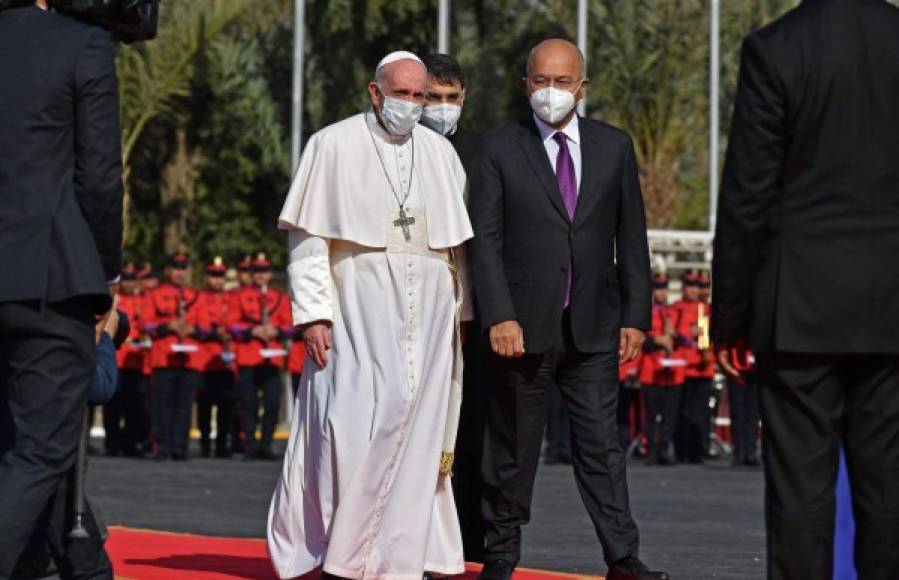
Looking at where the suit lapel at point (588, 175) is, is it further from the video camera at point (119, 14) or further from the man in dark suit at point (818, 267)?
the man in dark suit at point (818, 267)

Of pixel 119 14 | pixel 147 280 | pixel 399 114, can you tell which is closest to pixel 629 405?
pixel 147 280

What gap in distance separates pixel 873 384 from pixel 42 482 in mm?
2350

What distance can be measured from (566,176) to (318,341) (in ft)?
4.01

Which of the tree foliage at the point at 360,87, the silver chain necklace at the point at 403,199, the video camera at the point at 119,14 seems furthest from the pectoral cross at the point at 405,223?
the tree foliage at the point at 360,87

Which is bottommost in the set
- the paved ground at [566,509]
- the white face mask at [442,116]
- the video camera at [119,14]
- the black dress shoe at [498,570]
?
the paved ground at [566,509]

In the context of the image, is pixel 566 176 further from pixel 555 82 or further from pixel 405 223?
pixel 405 223

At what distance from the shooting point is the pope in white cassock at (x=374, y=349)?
8586mm

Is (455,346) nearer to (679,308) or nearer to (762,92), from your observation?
(762,92)

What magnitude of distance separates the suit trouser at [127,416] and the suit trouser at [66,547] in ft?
46.8

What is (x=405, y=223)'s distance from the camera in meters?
8.78

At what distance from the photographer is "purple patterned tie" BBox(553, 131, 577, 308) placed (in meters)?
9.06

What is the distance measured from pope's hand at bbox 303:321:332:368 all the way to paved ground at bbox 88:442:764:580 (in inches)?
77.2

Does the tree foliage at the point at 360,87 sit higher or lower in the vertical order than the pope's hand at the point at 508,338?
higher

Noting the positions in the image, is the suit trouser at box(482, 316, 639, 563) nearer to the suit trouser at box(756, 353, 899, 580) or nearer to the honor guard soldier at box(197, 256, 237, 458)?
the suit trouser at box(756, 353, 899, 580)
